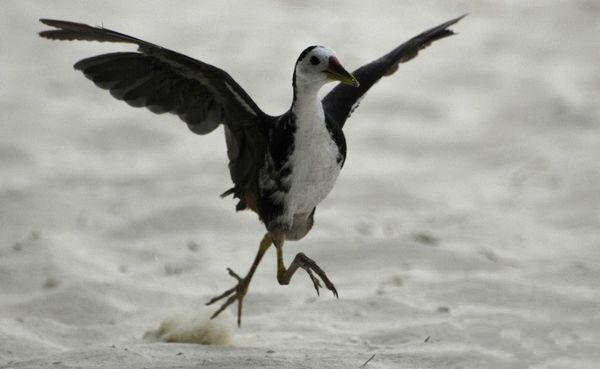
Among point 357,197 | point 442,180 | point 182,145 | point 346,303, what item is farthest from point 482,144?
point 346,303

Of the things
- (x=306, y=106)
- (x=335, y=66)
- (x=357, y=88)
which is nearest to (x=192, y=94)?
(x=306, y=106)

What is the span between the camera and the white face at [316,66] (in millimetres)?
4320

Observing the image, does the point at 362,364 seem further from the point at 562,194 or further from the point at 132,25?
the point at 132,25

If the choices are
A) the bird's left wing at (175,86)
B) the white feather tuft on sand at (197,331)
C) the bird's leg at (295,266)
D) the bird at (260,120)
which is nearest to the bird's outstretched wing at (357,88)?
the bird at (260,120)

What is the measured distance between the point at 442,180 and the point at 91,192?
2.21 m

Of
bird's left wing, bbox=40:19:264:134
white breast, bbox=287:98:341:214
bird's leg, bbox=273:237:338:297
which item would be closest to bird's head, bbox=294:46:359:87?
white breast, bbox=287:98:341:214

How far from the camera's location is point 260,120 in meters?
4.47

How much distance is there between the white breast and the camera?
4340 mm

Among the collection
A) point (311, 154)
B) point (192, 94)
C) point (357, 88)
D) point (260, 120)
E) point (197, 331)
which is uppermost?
point (357, 88)

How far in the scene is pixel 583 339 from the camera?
5.34m

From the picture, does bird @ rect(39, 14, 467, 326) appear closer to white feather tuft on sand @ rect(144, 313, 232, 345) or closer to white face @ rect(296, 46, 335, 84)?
white face @ rect(296, 46, 335, 84)

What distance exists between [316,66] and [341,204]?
2742mm

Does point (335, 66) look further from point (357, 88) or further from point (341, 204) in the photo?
point (341, 204)

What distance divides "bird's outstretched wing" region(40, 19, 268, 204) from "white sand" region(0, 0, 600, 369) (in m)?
0.80
